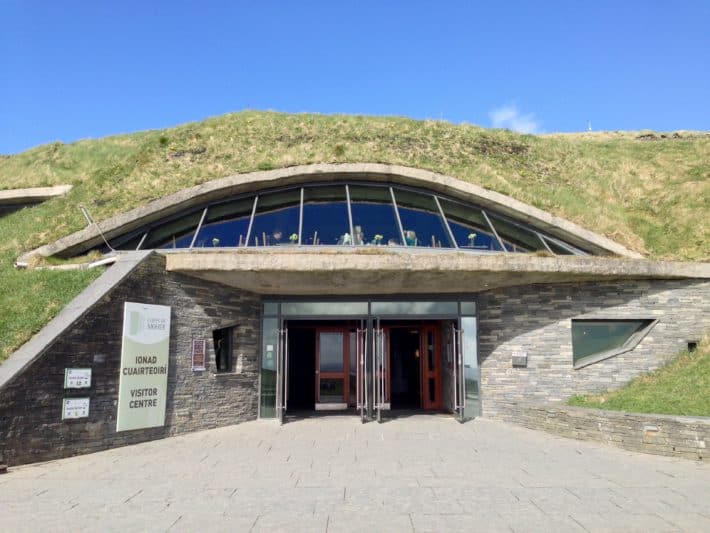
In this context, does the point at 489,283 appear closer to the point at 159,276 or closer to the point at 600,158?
the point at 159,276

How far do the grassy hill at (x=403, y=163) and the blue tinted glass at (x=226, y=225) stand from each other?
3.20ft

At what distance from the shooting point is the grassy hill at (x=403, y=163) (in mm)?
14711

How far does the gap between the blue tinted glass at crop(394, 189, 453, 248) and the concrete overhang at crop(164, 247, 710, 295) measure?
0.96m

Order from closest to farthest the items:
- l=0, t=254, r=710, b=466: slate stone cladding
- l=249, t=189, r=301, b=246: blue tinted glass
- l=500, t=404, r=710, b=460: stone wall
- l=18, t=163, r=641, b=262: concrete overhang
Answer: l=500, t=404, r=710, b=460: stone wall < l=0, t=254, r=710, b=466: slate stone cladding < l=249, t=189, r=301, b=246: blue tinted glass < l=18, t=163, r=641, b=262: concrete overhang

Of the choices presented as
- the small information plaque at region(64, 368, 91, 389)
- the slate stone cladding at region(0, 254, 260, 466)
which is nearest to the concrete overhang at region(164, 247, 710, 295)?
the slate stone cladding at region(0, 254, 260, 466)

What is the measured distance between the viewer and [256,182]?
14.3 meters

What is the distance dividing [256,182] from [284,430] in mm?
6733

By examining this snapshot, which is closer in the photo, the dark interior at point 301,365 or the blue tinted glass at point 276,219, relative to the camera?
the blue tinted glass at point 276,219

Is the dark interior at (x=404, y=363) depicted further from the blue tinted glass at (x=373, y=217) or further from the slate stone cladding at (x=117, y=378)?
the slate stone cladding at (x=117, y=378)

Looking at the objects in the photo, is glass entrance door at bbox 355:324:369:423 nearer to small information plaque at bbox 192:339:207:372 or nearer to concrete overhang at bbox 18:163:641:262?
small information plaque at bbox 192:339:207:372

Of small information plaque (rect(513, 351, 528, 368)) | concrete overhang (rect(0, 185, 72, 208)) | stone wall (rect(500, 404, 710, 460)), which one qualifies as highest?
concrete overhang (rect(0, 185, 72, 208))

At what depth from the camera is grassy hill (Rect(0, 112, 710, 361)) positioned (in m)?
14.7

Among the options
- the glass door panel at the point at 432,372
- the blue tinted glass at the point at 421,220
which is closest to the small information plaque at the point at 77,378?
the blue tinted glass at the point at 421,220

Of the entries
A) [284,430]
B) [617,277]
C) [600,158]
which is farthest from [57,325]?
[600,158]
